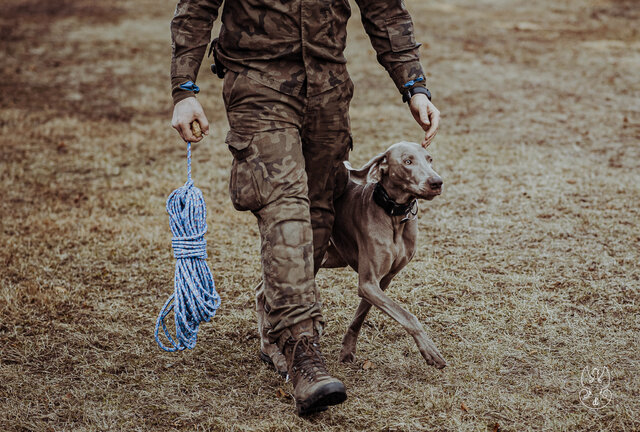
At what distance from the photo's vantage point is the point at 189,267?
3828 millimetres

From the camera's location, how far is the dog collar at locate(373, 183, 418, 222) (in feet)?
12.6

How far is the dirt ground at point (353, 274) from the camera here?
3711 mm

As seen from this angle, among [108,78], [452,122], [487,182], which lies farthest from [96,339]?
[108,78]

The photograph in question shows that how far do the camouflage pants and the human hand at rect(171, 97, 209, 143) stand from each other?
0.52 ft

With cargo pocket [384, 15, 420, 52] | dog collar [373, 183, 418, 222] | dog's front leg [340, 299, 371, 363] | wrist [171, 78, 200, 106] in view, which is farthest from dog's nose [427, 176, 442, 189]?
wrist [171, 78, 200, 106]

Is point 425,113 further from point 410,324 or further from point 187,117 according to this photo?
point 187,117

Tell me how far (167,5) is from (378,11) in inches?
701

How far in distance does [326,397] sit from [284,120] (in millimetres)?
1345

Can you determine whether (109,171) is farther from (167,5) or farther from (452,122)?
(167,5)

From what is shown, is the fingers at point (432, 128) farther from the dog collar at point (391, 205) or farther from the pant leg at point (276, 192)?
the pant leg at point (276, 192)

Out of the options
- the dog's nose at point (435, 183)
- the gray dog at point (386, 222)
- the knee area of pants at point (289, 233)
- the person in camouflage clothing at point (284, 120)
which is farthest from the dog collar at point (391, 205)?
the knee area of pants at point (289, 233)

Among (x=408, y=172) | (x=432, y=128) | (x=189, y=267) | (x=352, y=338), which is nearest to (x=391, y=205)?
(x=408, y=172)

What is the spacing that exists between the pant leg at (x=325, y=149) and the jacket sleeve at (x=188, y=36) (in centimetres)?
64

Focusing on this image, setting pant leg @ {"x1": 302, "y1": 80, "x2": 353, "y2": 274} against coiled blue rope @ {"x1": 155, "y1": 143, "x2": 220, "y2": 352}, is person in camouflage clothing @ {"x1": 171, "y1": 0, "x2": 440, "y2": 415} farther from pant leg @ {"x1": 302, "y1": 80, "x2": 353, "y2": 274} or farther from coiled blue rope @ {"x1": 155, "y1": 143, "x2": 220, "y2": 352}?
coiled blue rope @ {"x1": 155, "y1": 143, "x2": 220, "y2": 352}
